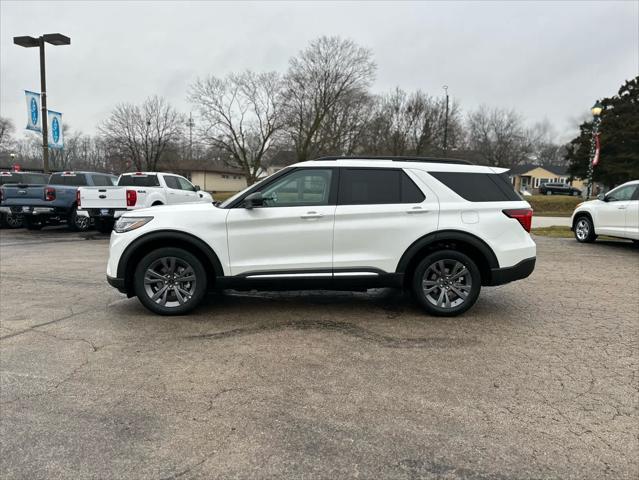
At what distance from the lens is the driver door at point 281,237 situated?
5.12 metres

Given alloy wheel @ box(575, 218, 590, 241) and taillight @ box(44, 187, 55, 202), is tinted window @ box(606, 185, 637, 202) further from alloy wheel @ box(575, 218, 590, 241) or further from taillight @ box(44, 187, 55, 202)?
taillight @ box(44, 187, 55, 202)

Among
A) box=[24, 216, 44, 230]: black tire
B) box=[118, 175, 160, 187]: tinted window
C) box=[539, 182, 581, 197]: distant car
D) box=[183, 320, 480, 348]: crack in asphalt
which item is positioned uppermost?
box=[539, 182, 581, 197]: distant car

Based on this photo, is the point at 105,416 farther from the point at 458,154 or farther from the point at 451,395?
the point at 458,154

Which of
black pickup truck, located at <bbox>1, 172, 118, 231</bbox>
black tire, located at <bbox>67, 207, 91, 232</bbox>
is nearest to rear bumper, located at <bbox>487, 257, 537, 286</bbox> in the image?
black pickup truck, located at <bbox>1, 172, 118, 231</bbox>

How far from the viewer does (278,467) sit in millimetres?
2578

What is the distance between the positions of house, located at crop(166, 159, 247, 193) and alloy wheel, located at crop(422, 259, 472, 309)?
51.2 m

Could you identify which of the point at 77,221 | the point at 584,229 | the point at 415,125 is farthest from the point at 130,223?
the point at 415,125

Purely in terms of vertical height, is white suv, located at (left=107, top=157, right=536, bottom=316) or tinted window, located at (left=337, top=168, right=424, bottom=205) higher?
tinted window, located at (left=337, top=168, right=424, bottom=205)

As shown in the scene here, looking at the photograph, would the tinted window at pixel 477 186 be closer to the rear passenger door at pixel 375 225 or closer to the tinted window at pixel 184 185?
the rear passenger door at pixel 375 225

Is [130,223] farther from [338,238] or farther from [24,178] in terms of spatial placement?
[24,178]

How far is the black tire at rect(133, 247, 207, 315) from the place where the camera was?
5.20m

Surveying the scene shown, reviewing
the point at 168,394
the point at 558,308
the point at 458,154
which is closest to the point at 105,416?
the point at 168,394

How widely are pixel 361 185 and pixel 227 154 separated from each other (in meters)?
36.7

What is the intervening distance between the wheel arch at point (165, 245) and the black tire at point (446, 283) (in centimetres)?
235
